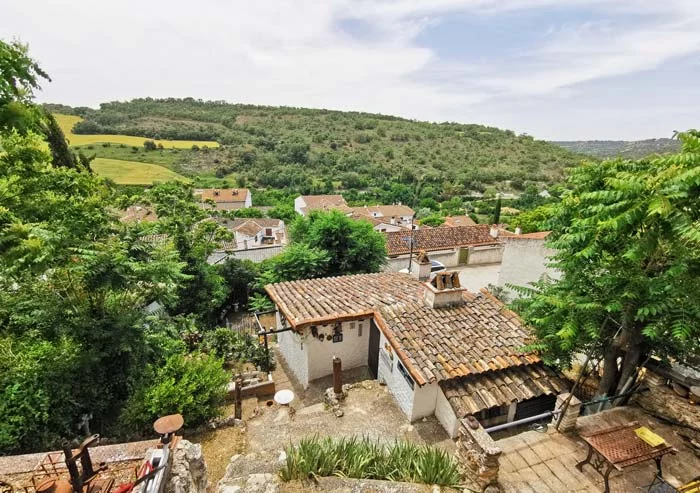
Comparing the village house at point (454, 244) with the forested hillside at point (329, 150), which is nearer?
the village house at point (454, 244)

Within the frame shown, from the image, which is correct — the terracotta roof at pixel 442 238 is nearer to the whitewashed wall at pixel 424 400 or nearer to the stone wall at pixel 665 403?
the whitewashed wall at pixel 424 400

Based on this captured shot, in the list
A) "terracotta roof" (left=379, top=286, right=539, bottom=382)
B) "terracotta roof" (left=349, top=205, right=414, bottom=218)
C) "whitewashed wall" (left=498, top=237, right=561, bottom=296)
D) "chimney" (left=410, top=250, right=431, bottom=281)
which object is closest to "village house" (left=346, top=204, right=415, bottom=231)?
"terracotta roof" (left=349, top=205, right=414, bottom=218)

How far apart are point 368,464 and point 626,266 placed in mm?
6117

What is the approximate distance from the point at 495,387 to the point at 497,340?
1.60 m

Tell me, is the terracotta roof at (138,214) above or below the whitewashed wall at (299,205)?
above

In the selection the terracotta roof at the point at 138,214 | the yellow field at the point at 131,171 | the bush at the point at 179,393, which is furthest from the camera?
the yellow field at the point at 131,171

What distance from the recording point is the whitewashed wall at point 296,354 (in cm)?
1133

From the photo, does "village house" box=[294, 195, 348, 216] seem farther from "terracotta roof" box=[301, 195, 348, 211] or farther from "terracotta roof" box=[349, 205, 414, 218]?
"terracotta roof" box=[349, 205, 414, 218]

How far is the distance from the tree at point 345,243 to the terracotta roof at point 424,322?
17.6 ft

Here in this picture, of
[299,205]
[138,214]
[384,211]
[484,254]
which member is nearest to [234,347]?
[484,254]

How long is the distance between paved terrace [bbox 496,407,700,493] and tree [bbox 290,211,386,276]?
510 inches

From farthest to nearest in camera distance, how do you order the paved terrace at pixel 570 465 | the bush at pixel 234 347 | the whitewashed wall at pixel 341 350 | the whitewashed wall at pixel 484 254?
the whitewashed wall at pixel 484 254 < the bush at pixel 234 347 < the whitewashed wall at pixel 341 350 < the paved terrace at pixel 570 465

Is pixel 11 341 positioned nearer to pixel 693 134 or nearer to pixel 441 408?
pixel 441 408

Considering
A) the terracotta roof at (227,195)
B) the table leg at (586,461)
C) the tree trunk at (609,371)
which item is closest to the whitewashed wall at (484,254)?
the tree trunk at (609,371)
